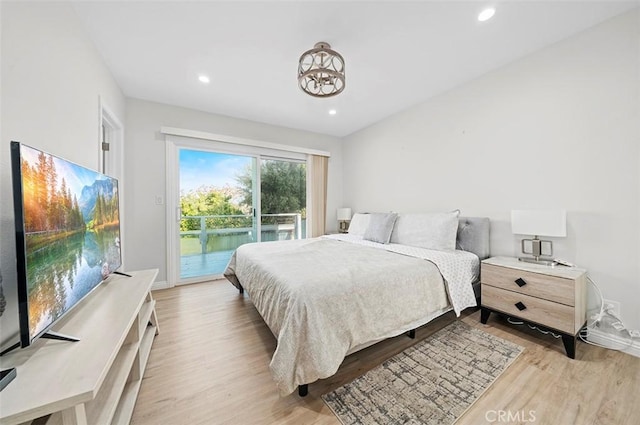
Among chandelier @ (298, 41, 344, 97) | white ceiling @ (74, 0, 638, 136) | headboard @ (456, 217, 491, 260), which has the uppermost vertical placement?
white ceiling @ (74, 0, 638, 136)

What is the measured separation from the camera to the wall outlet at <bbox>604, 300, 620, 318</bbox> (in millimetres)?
1805

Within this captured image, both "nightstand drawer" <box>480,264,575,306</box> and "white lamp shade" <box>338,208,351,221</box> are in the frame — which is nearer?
"nightstand drawer" <box>480,264,575,306</box>

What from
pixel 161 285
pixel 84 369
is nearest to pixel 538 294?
pixel 84 369

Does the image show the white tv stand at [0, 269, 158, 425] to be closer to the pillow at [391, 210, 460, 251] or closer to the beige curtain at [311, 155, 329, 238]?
the pillow at [391, 210, 460, 251]

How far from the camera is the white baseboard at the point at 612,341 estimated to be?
171 centimetres

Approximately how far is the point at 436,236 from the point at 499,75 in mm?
1842

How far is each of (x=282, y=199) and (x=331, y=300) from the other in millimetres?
3051

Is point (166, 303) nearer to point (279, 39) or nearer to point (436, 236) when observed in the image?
point (279, 39)

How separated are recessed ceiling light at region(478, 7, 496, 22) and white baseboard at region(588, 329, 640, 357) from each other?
266 centimetres

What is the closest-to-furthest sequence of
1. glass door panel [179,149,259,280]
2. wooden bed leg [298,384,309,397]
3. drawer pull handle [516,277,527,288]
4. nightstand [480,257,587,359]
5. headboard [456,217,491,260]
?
wooden bed leg [298,384,309,397]
nightstand [480,257,587,359]
drawer pull handle [516,277,527,288]
headboard [456,217,491,260]
glass door panel [179,149,259,280]

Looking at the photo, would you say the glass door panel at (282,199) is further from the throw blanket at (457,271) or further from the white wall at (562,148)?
the throw blanket at (457,271)

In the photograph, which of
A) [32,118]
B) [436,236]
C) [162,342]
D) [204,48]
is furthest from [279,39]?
[162,342]

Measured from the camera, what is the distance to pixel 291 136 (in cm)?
422

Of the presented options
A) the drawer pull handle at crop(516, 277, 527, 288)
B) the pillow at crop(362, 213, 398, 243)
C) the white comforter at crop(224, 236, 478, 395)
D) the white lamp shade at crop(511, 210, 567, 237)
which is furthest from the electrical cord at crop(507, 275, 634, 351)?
the pillow at crop(362, 213, 398, 243)
